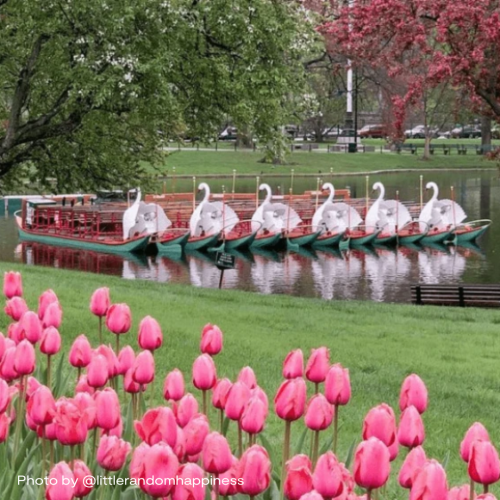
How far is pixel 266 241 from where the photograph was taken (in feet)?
118

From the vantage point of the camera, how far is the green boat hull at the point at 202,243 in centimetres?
3481

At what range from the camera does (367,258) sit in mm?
32750

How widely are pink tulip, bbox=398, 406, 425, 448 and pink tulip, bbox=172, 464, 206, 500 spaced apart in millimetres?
907

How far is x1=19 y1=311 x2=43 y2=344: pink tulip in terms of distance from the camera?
4.12 m

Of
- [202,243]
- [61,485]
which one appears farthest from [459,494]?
[202,243]

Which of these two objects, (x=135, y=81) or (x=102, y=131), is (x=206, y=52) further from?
(x=102, y=131)

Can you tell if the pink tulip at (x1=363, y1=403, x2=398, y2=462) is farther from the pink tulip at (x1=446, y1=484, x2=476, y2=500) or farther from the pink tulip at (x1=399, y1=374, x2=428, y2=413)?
the pink tulip at (x1=399, y1=374, x2=428, y2=413)

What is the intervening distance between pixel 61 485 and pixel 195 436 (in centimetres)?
66

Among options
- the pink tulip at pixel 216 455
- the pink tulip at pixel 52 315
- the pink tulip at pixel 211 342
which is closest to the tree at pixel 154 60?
the pink tulip at pixel 52 315

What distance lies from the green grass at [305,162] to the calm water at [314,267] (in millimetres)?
26767

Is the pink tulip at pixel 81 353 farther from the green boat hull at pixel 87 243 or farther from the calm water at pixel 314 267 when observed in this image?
the green boat hull at pixel 87 243

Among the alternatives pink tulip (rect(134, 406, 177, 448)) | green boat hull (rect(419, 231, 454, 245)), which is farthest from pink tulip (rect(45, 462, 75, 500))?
green boat hull (rect(419, 231, 454, 245))

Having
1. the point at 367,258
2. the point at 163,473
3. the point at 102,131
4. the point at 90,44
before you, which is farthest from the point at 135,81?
the point at 367,258

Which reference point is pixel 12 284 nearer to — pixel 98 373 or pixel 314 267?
pixel 98 373
